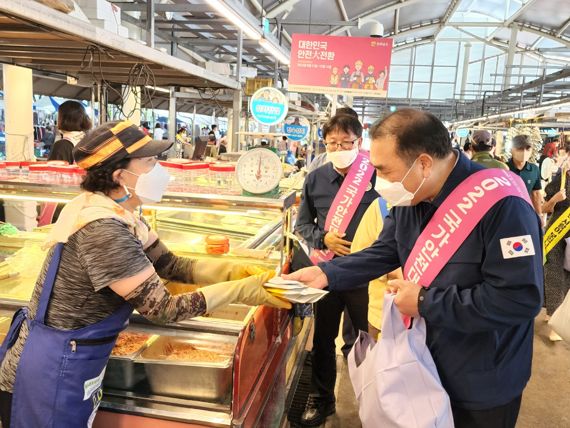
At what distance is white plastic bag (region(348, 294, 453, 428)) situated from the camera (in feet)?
5.97

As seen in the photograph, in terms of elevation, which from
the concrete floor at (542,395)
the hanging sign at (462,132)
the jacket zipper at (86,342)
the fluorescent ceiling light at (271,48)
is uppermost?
the fluorescent ceiling light at (271,48)

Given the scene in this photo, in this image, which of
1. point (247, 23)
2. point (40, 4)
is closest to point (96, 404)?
point (40, 4)

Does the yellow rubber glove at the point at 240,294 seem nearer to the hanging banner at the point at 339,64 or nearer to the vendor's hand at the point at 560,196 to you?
the vendor's hand at the point at 560,196

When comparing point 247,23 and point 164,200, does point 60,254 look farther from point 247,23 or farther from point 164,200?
point 247,23

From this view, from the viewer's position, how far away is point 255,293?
82.0 inches

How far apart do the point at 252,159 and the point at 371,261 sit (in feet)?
3.18

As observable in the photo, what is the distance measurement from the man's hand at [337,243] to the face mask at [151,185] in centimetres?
156


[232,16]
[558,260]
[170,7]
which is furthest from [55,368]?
[170,7]

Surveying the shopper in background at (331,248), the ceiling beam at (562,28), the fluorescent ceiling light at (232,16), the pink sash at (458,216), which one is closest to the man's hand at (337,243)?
the shopper in background at (331,248)

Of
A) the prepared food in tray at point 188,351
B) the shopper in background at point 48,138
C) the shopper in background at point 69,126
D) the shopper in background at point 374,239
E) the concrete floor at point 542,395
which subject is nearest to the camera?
the prepared food in tray at point 188,351

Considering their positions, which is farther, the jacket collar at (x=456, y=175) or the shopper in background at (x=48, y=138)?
the shopper in background at (x=48, y=138)

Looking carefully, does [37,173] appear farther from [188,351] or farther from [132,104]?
[132,104]

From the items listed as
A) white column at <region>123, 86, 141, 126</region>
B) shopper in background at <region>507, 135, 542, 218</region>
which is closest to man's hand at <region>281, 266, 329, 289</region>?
white column at <region>123, 86, 141, 126</region>

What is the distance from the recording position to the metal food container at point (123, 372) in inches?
90.3
